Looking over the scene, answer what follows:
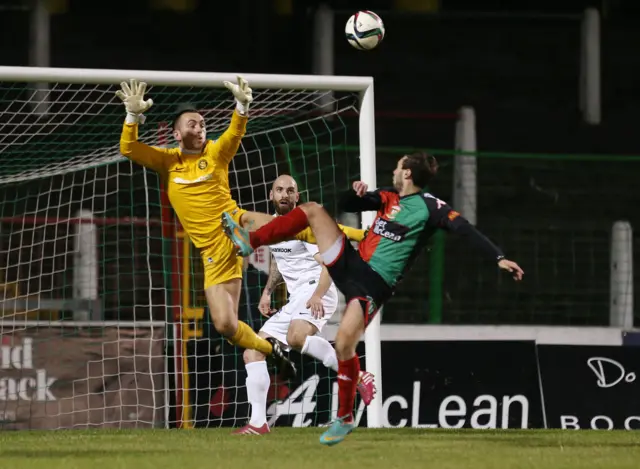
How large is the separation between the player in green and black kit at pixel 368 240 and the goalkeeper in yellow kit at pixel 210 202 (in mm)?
1329

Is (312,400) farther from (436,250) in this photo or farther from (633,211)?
(633,211)

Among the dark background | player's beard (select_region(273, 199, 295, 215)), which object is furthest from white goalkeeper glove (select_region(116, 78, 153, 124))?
the dark background

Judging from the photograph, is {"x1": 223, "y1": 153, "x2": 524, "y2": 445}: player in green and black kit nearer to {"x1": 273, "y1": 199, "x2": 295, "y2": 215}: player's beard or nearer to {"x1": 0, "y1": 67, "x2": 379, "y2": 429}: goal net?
{"x1": 273, "y1": 199, "x2": 295, "y2": 215}: player's beard

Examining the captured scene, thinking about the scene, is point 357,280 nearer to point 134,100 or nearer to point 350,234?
point 350,234

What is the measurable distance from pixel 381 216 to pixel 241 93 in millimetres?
1487

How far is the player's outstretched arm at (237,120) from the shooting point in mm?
9508

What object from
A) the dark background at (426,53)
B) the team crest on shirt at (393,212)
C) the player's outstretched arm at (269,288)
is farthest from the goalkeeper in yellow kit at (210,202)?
the dark background at (426,53)

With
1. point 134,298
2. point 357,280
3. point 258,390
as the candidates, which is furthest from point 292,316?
point 357,280

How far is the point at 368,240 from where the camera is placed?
8.55 metres

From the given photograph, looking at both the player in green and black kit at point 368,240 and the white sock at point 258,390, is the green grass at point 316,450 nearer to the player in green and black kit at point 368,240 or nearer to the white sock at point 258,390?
the white sock at point 258,390

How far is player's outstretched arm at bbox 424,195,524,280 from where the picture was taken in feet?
26.7

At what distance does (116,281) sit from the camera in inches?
468

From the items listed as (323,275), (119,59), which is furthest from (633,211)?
(119,59)

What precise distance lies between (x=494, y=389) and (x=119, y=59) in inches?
254
